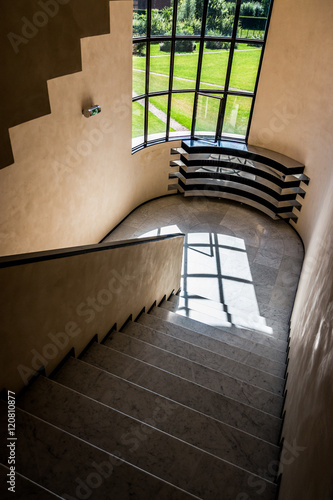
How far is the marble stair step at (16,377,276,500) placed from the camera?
2.61 metres

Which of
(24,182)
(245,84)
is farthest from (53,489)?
(245,84)

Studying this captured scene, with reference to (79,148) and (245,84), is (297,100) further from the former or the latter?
(79,148)

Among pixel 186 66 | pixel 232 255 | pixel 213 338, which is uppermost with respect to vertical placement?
pixel 186 66

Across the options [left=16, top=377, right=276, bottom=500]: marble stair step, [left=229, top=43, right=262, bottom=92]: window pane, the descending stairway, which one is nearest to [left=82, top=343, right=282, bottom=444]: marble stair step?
the descending stairway

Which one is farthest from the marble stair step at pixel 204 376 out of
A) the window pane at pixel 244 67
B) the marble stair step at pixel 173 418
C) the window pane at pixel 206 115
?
the window pane at pixel 244 67

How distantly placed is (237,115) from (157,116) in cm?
193

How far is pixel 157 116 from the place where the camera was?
28.3 feet

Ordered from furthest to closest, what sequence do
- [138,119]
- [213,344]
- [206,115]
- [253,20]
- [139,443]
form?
[206,115], [138,119], [253,20], [213,344], [139,443]

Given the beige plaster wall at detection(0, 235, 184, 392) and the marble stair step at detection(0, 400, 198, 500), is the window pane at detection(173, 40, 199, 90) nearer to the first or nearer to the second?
the beige plaster wall at detection(0, 235, 184, 392)

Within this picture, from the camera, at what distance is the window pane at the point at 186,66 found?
8047 millimetres

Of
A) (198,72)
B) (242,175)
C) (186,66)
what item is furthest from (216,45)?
(242,175)

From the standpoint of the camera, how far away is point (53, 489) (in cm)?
228

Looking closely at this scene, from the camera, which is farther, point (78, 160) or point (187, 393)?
point (78, 160)

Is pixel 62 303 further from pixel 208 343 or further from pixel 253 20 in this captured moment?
pixel 253 20
